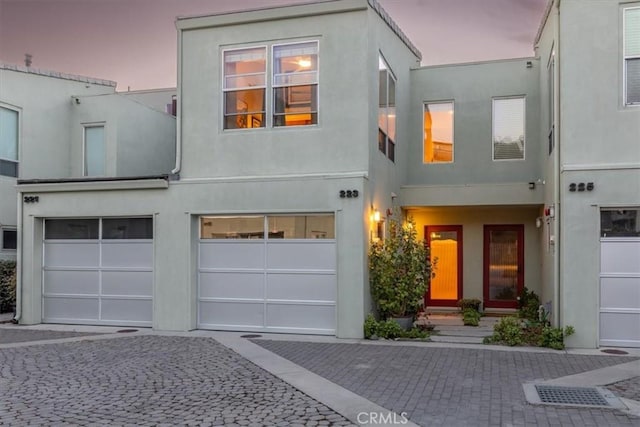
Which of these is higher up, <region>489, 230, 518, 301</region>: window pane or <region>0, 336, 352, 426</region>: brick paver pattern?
<region>489, 230, 518, 301</region>: window pane

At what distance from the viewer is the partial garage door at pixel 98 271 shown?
39.3ft

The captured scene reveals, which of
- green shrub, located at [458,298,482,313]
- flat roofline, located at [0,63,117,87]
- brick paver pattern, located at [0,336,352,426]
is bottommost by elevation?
brick paver pattern, located at [0,336,352,426]

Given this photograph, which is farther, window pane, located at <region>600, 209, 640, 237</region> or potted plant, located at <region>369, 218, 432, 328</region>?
potted plant, located at <region>369, 218, 432, 328</region>

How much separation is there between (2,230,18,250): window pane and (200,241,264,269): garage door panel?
6947 millimetres

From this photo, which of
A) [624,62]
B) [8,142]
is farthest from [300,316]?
[8,142]

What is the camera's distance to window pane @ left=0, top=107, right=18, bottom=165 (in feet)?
49.1

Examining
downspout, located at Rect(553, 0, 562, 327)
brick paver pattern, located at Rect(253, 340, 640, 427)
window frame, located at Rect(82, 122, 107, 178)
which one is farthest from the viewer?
window frame, located at Rect(82, 122, 107, 178)

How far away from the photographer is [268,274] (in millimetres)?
11234

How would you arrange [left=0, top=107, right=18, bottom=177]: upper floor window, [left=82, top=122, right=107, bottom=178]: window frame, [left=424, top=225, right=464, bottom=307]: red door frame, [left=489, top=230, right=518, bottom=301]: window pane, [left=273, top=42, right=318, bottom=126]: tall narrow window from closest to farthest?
[left=273, top=42, right=318, bottom=126]: tall narrow window, [left=489, top=230, right=518, bottom=301]: window pane, [left=424, top=225, right=464, bottom=307]: red door frame, [left=0, top=107, right=18, bottom=177]: upper floor window, [left=82, top=122, right=107, bottom=178]: window frame

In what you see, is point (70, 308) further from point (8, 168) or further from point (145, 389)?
point (145, 389)

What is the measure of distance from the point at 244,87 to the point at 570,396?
8.34 metres

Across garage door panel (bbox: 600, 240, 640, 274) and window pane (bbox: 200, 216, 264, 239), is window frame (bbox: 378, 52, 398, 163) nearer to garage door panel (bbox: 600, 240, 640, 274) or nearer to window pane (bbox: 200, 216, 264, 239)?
window pane (bbox: 200, 216, 264, 239)

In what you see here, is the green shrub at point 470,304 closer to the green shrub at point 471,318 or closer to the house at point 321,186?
the green shrub at point 471,318

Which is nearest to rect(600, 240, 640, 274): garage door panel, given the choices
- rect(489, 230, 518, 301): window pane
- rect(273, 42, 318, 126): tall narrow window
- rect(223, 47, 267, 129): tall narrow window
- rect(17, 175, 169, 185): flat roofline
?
rect(489, 230, 518, 301): window pane
